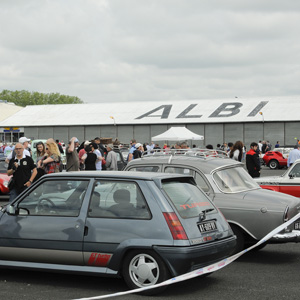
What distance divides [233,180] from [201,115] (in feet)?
166

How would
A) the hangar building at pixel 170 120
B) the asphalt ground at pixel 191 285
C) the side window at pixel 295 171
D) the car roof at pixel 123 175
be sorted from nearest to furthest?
1. the asphalt ground at pixel 191 285
2. the car roof at pixel 123 175
3. the side window at pixel 295 171
4. the hangar building at pixel 170 120

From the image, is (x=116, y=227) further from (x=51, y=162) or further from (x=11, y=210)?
(x=51, y=162)

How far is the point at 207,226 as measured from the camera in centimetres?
681

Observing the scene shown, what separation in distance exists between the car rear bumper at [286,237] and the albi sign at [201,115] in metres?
49.4

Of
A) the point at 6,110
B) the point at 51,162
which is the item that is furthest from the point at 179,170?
the point at 6,110

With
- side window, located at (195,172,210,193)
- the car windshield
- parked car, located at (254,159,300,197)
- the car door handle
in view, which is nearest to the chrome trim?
the car door handle

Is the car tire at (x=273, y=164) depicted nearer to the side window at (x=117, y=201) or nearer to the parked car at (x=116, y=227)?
the parked car at (x=116, y=227)

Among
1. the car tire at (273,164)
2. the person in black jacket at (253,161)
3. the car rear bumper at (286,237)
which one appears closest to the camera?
the car rear bumper at (286,237)

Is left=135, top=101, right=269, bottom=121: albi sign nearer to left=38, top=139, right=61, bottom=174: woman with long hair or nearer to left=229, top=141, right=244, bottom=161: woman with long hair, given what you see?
left=229, top=141, right=244, bottom=161: woman with long hair

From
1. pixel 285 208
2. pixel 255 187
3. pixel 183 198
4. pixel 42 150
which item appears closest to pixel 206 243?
pixel 183 198

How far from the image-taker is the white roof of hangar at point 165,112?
57094 millimetres

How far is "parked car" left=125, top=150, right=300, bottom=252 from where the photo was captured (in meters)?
8.45

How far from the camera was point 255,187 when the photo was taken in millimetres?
9469

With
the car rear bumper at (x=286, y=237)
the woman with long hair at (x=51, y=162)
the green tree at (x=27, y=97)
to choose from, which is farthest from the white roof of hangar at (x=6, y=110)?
the car rear bumper at (x=286, y=237)
